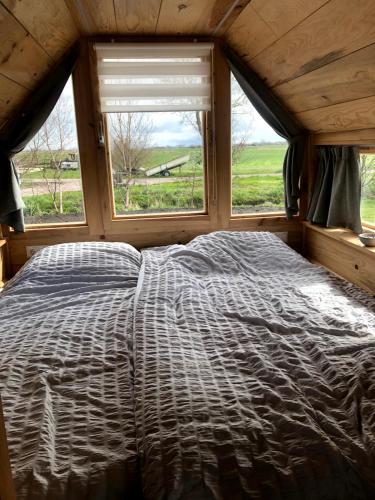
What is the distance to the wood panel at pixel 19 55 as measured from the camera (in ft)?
5.25

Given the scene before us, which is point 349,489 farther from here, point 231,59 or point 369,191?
point 231,59

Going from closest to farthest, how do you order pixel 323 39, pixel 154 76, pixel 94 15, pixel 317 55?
pixel 323 39, pixel 317 55, pixel 94 15, pixel 154 76

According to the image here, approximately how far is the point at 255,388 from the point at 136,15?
2032mm

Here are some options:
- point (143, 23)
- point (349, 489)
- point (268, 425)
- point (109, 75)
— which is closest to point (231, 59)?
point (143, 23)

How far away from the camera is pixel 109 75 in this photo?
8.38ft

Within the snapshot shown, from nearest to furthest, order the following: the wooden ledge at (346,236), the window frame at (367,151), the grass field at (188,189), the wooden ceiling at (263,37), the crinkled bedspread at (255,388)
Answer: the crinkled bedspread at (255,388) → the wooden ceiling at (263,37) → the wooden ledge at (346,236) → the window frame at (367,151) → the grass field at (188,189)

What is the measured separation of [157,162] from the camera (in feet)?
9.27

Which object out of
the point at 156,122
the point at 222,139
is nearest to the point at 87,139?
the point at 156,122

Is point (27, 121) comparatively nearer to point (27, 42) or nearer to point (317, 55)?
point (27, 42)

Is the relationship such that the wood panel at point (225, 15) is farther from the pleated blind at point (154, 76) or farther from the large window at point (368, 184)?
the large window at point (368, 184)

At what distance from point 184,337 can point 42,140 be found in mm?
1866

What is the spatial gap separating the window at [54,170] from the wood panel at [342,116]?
1.59m

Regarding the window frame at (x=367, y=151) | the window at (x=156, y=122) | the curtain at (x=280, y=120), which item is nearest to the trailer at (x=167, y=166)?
the window at (x=156, y=122)

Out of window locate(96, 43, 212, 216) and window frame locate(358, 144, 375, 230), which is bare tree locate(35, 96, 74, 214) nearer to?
window locate(96, 43, 212, 216)
